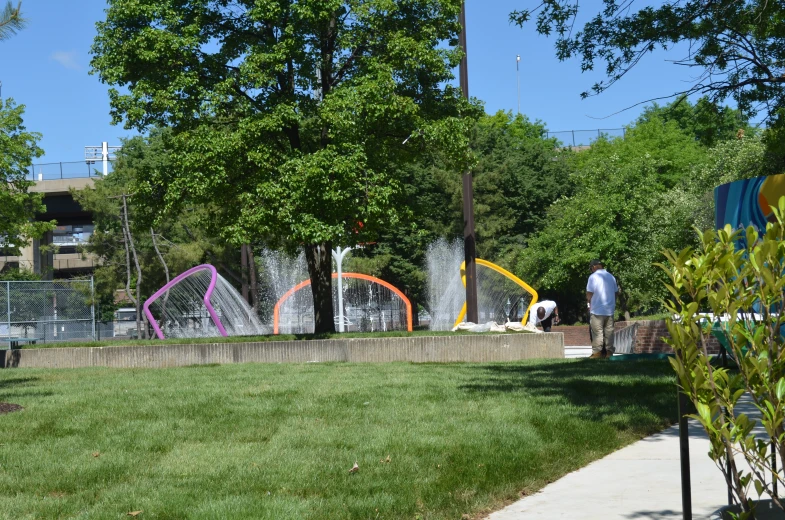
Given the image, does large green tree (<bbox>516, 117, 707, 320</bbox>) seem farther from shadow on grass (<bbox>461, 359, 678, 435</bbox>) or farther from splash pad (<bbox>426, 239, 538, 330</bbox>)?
shadow on grass (<bbox>461, 359, 678, 435</bbox>)

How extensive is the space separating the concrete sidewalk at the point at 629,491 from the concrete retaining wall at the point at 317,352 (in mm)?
10737

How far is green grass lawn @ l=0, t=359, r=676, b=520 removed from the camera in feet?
18.0

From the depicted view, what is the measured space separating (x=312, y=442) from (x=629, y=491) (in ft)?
8.25

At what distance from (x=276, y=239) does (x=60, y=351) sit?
6.78m

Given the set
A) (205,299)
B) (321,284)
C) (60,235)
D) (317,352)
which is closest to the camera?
(317,352)

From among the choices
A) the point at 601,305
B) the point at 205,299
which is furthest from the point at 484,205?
the point at 601,305

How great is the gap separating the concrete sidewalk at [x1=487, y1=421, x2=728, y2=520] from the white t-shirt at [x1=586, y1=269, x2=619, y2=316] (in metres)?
8.29

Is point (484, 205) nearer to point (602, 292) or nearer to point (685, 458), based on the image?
point (602, 292)

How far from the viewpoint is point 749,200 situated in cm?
1072

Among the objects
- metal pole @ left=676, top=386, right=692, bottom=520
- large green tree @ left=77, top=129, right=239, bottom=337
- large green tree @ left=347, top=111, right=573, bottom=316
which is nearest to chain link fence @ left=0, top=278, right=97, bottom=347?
large green tree @ left=77, top=129, right=239, bottom=337

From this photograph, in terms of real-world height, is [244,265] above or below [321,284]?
above

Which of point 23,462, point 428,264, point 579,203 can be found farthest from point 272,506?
point 428,264

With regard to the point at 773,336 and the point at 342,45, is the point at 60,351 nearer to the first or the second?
the point at 342,45

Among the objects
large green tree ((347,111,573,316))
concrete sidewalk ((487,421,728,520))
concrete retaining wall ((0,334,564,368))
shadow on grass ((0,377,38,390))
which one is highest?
large green tree ((347,111,573,316))
